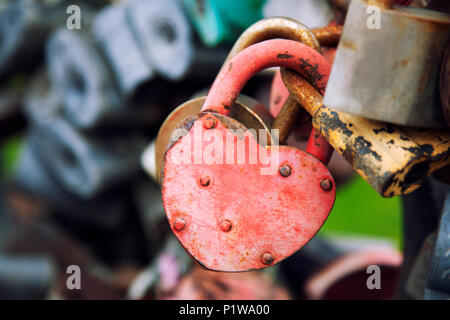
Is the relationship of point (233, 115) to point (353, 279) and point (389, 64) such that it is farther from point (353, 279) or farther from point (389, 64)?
point (353, 279)

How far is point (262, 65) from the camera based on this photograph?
351 mm

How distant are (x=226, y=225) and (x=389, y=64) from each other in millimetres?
149

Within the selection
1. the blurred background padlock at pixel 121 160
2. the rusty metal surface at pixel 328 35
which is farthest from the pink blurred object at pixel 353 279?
the rusty metal surface at pixel 328 35

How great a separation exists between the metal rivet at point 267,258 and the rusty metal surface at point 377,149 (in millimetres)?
84

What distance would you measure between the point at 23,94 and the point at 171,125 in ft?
3.94

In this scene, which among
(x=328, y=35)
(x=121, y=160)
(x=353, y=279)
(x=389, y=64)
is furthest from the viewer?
(x=121, y=160)

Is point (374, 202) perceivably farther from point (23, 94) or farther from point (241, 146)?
point (241, 146)

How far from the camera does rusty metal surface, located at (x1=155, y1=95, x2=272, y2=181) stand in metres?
0.38

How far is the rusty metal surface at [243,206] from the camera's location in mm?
344

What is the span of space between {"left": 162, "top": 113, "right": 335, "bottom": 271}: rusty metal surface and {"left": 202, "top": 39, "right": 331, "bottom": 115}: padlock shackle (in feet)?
0.10

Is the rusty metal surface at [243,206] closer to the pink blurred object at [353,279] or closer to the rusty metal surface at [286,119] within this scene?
the rusty metal surface at [286,119]

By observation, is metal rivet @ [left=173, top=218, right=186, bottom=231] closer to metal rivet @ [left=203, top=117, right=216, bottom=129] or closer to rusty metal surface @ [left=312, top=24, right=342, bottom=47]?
metal rivet @ [left=203, top=117, right=216, bottom=129]

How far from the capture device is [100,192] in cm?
117

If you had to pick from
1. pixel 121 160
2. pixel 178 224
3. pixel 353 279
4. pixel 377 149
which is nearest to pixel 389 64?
pixel 377 149
